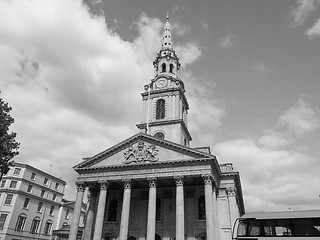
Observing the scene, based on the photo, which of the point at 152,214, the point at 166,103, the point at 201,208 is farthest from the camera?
the point at 166,103

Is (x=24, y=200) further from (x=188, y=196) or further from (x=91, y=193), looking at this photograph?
(x=188, y=196)

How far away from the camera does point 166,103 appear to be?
42750 mm

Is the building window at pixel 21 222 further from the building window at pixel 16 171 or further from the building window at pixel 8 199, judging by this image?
the building window at pixel 16 171

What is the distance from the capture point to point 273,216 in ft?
53.0

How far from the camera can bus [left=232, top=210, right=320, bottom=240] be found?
1510 cm

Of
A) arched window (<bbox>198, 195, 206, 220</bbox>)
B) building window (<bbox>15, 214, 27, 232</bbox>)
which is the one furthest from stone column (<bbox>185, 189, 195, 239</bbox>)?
building window (<bbox>15, 214, 27, 232</bbox>)

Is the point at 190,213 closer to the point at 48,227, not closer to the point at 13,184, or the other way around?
the point at 13,184

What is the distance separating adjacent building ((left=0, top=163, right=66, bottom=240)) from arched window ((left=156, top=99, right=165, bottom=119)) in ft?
83.4

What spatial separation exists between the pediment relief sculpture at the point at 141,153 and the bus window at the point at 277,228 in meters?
15.9

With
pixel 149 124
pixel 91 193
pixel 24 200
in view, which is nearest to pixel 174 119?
pixel 149 124

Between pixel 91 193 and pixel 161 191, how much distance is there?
893cm

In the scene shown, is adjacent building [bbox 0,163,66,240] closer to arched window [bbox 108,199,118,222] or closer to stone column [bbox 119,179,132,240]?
arched window [bbox 108,199,118,222]

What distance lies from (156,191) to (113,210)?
6.64m

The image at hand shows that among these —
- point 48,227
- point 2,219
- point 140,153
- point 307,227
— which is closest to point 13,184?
point 2,219
